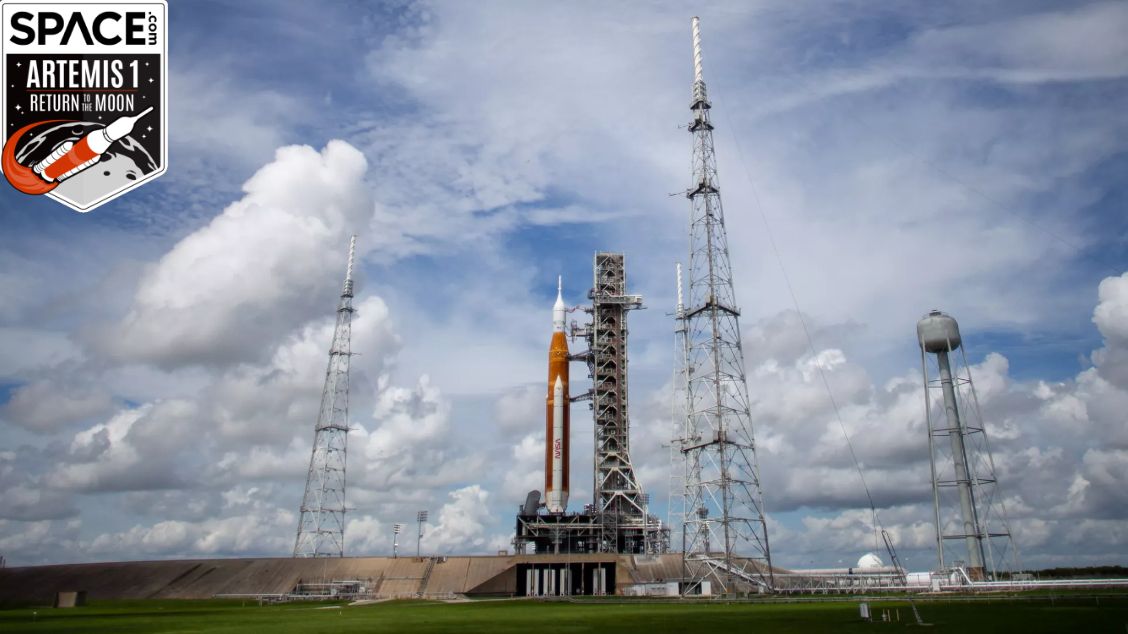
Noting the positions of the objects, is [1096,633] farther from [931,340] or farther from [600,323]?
[600,323]

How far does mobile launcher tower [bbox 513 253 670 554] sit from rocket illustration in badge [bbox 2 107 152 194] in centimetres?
7575

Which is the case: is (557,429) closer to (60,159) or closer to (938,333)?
(938,333)

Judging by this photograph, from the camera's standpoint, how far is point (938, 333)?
84.6 metres

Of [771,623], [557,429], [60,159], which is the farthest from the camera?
[557,429]

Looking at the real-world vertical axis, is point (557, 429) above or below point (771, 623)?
above

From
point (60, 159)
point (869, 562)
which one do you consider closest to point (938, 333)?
point (869, 562)

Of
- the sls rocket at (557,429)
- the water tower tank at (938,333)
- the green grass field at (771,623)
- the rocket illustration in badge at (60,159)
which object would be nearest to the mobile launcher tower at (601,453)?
the sls rocket at (557,429)

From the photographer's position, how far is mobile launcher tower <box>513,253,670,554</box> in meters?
103

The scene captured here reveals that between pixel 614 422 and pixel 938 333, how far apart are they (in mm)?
41670

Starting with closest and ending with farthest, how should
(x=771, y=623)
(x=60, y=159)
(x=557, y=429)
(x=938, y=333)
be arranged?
1. (x=60, y=159)
2. (x=771, y=623)
3. (x=938, y=333)
4. (x=557, y=429)

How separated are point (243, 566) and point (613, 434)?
163 ft

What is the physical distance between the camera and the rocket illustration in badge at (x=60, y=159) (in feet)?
113

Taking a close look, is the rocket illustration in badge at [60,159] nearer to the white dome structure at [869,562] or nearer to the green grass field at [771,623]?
the green grass field at [771,623]

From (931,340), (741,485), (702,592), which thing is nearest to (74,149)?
(741,485)
